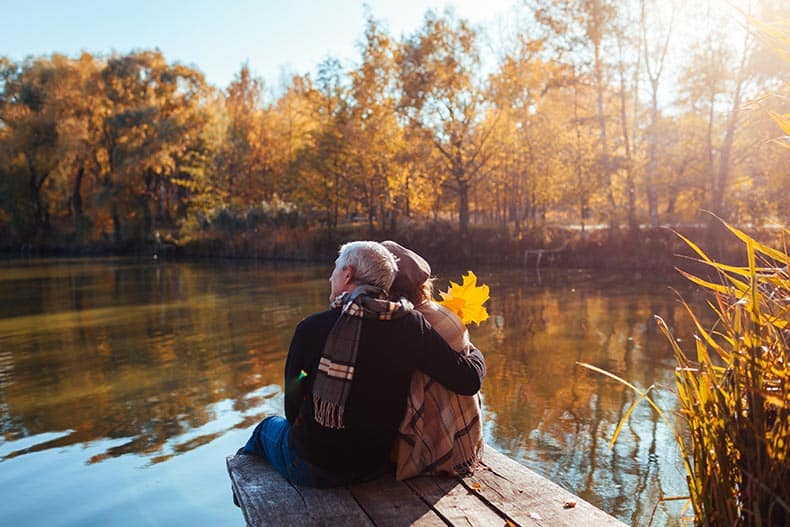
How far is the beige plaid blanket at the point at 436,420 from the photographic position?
3.10m

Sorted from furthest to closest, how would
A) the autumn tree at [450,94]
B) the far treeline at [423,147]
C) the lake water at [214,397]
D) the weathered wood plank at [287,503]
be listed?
the autumn tree at [450,94], the far treeline at [423,147], the lake water at [214,397], the weathered wood plank at [287,503]

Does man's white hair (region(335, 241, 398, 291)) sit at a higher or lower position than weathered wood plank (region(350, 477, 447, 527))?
higher

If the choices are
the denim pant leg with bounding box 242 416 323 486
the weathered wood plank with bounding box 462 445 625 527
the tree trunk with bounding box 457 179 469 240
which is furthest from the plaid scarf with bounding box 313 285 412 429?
the tree trunk with bounding box 457 179 469 240

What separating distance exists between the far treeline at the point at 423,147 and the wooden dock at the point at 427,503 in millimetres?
10919

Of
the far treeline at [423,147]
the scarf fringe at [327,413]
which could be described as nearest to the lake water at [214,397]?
the scarf fringe at [327,413]

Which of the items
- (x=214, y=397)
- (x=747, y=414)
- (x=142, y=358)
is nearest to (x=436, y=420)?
(x=747, y=414)

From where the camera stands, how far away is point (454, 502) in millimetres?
2930

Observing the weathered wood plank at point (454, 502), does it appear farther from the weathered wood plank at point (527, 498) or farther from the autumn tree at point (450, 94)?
the autumn tree at point (450, 94)

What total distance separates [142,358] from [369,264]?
8.62m

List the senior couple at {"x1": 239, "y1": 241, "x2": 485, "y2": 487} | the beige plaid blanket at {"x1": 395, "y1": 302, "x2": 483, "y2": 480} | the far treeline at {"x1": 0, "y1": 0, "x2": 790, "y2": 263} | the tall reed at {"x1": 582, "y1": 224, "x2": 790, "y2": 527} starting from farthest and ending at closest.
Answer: the far treeline at {"x1": 0, "y1": 0, "x2": 790, "y2": 263}, the beige plaid blanket at {"x1": 395, "y1": 302, "x2": 483, "y2": 480}, the senior couple at {"x1": 239, "y1": 241, "x2": 485, "y2": 487}, the tall reed at {"x1": 582, "y1": 224, "x2": 790, "y2": 527}

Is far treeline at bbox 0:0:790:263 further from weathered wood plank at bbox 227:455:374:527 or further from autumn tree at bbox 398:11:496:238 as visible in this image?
weathered wood plank at bbox 227:455:374:527

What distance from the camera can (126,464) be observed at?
6086mm

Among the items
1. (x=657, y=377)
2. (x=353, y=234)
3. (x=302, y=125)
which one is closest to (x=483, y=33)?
(x=353, y=234)

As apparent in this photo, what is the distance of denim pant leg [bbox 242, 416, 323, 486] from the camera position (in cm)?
314
